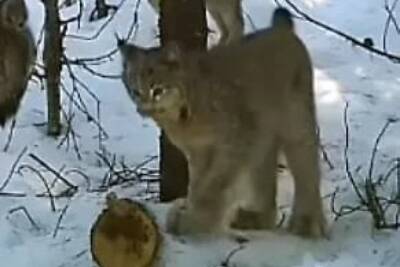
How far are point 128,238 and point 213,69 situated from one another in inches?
37.1

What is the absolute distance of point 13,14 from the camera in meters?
5.86

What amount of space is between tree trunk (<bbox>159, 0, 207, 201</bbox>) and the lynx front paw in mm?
668

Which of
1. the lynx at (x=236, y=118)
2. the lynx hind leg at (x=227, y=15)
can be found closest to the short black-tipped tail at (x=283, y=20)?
the lynx at (x=236, y=118)

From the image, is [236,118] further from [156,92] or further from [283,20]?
[283,20]

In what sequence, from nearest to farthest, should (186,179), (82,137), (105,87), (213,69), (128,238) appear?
1. (128,238)
2. (213,69)
3. (186,179)
4. (82,137)
5. (105,87)

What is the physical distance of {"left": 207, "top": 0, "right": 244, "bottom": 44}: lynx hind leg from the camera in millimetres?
9523

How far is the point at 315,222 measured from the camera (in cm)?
597

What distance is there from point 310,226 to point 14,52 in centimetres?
161

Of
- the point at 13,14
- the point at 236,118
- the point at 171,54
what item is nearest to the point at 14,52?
the point at 13,14

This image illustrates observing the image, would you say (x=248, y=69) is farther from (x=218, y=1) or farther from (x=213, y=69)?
(x=218, y=1)

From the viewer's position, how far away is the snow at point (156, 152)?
18.5 feet

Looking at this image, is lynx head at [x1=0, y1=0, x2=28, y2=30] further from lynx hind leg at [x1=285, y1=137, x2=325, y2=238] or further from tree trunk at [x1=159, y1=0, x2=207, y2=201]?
lynx hind leg at [x1=285, y1=137, x2=325, y2=238]

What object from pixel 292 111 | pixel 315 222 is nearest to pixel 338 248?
pixel 315 222

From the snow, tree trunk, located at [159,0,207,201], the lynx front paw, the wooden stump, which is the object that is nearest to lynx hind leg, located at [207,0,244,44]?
the snow
